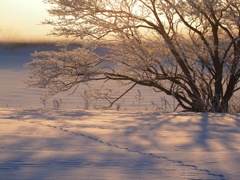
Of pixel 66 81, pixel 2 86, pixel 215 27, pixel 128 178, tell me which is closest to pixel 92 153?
pixel 128 178

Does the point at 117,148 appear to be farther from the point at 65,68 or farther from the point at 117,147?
the point at 65,68

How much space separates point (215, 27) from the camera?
10.7m

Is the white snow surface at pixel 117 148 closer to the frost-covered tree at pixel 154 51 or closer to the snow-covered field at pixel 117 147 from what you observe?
the snow-covered field at pixel 117 147

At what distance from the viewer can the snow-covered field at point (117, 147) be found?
2.91m

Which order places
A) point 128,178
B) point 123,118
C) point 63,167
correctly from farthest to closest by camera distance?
point 123,118 → point 63,167 → point 128,178

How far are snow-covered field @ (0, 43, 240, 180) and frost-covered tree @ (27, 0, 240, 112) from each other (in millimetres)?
5173

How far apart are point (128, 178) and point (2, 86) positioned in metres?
18.5

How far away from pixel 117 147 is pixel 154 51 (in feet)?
26.0

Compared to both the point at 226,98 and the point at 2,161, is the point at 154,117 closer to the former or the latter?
the point at 2,161

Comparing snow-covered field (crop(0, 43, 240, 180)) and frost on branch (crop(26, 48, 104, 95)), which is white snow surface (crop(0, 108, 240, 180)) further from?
frost on branch (crop(26, 48, 104, 95))

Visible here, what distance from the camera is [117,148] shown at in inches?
141

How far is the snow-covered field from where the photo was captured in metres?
2.91

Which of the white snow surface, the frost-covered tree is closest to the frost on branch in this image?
the frost-covered tree

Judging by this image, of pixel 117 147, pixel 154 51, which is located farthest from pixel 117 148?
pixel 154 51
